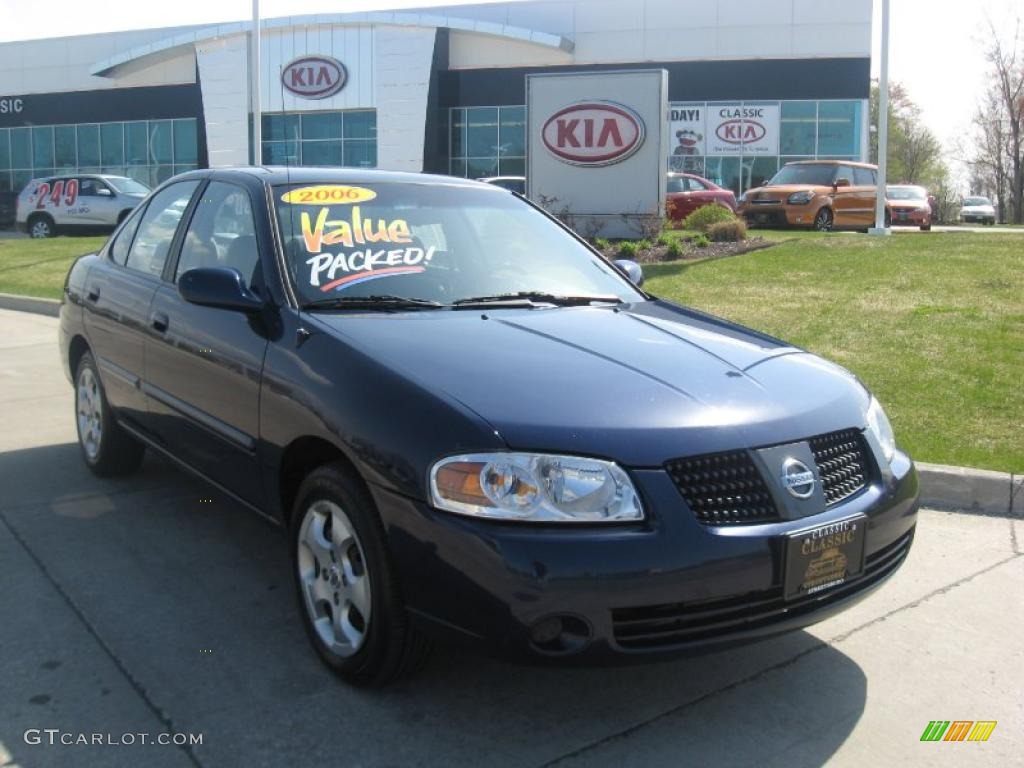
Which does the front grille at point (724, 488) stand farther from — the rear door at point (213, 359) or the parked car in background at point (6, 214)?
the parked car in background at point (6, 214)

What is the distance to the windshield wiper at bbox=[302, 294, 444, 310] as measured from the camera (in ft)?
12.3

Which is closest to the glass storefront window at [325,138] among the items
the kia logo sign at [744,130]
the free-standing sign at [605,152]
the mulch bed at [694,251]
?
the kia logo sign at [744,130]

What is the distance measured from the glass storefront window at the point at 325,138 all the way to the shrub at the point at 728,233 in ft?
85.8

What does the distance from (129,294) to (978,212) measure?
42270mm

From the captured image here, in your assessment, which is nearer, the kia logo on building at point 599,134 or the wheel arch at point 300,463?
the wheel arch at point 300,463

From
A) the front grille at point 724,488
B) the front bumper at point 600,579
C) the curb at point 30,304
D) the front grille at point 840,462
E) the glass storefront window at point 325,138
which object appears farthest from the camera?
the glass storefront window at point 325,138

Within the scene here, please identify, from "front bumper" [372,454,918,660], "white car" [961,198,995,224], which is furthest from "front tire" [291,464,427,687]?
"white car" [961,198,995,224]

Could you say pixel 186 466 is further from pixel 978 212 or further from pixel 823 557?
pixel 978 212

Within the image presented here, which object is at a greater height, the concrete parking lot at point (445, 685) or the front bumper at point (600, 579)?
the front bumper at point (600, 579)

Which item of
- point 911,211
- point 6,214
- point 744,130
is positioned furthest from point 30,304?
point 744,130

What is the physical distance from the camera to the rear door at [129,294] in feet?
15.8

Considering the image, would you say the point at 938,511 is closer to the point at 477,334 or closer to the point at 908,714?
the point at 908,714

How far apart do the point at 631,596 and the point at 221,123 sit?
42.0 metres

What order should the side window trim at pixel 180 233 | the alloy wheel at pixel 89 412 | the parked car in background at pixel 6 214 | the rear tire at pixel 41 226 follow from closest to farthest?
1. the side window trim at pixel 180 233
2. the alloy wheel at pixel 89 412
3. the rear tire at pixel 41 226
4. the parked car in background at pixel 6 214
